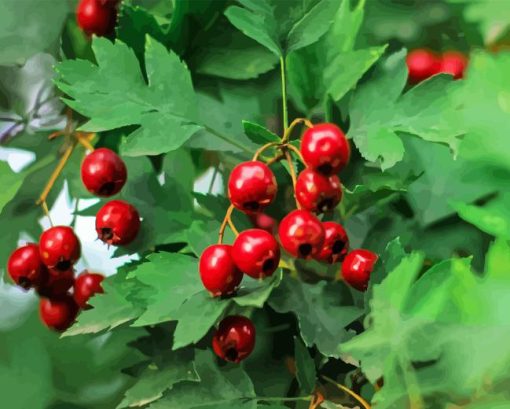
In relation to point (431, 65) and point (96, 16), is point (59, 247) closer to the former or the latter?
point (96, 16)

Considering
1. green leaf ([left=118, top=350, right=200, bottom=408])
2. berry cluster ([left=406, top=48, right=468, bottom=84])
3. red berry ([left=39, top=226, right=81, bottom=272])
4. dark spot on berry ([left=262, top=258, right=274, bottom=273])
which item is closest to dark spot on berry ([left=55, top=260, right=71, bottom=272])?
red berry ([left=39, top=226, right=81, bottom=272])

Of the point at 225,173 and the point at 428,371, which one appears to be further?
the point at 225,173

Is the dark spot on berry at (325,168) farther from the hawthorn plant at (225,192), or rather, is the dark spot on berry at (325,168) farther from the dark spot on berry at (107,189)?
→ the dark spot on berry at (107,189)

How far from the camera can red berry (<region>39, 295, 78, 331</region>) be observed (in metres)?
0.75

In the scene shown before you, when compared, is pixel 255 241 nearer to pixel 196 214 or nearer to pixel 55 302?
pixel 196 214

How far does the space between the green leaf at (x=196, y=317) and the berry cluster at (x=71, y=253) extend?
0.12 metres

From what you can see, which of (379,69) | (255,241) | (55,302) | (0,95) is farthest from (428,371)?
(0,95)

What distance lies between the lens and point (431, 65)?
0.75 meters

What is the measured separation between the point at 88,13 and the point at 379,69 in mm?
301

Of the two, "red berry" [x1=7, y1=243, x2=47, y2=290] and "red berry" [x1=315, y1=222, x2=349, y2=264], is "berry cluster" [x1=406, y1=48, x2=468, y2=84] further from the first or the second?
"red berry" [x1=7, y1=243, x2=47, y2=290]

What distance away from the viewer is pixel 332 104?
2.17 ft

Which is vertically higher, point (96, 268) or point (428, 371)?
point (428, 371)

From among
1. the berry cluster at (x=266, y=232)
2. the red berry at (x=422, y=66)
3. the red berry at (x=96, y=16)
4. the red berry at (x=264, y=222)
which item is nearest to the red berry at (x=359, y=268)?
the berry cluster at (x=266, y=232)

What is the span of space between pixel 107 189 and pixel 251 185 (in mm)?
179
